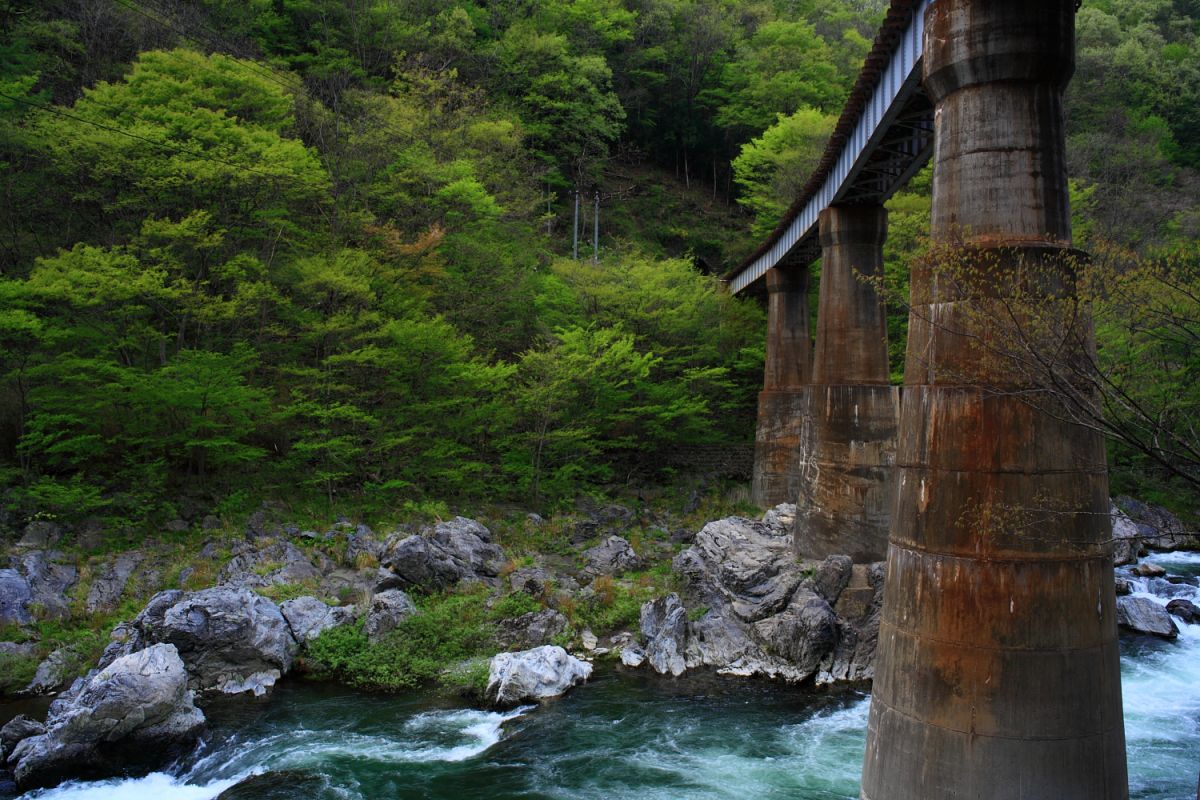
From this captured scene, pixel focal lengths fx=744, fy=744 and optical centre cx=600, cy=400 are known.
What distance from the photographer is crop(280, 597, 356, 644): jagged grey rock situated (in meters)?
16.0

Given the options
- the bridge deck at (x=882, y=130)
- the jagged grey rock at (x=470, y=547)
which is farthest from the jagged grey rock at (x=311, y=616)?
the bridge deck at (x=882, y=130)

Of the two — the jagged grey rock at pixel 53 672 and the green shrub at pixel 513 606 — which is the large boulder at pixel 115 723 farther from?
the green shrub at pixel 513 606

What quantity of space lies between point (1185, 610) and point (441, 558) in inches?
759

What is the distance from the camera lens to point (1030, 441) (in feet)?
27.6

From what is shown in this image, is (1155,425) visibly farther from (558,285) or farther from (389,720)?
(558,285)

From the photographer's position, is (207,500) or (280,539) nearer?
(280,539)

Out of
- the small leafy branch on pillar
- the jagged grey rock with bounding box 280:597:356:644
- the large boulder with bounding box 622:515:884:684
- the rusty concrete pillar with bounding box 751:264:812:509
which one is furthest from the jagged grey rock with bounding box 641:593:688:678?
the rusty concrete pillar with bounding box 751:264:812:509

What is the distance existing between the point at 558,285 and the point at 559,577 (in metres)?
14.0

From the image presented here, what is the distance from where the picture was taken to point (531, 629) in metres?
16.9

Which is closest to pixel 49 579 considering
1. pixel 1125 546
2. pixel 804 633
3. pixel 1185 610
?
pixel 804 633

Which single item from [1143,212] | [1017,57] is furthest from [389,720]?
Result: [1143,212]

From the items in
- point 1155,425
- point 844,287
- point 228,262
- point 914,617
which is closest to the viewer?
point 1155,425

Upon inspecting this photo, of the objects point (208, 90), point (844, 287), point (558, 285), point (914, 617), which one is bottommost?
point (914, 617)

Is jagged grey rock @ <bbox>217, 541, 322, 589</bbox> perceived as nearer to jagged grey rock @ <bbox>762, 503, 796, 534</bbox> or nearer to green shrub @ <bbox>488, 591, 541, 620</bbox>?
green shrub @ <bbox>488, 591, 541, 620</bbox>
